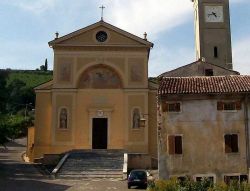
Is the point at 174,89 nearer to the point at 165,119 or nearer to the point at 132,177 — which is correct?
the point at 165,119

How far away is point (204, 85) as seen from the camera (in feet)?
79.9

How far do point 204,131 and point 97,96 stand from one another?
→ 14135 millimetres

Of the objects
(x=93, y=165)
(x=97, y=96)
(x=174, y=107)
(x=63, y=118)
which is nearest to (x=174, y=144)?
(x=174, y=107)

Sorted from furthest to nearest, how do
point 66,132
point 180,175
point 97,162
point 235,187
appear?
point 66,132 < point 97,162 < point 180,175 < point 235,187

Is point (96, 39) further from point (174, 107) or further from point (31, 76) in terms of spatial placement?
point (31, 76)

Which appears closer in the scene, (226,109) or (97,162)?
(226,109)

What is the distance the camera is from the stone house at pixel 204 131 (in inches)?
906

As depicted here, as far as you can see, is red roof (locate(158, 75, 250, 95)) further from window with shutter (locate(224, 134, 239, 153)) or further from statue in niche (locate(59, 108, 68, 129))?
statue in niche (locate(59, 108, 68, 129))

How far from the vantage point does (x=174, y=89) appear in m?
23.8

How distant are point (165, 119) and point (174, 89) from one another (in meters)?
1.70

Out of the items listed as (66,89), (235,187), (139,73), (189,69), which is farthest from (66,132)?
(235,187)

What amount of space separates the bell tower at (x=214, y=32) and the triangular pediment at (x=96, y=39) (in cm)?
700

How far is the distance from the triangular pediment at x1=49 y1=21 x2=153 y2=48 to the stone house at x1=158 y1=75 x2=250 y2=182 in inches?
510

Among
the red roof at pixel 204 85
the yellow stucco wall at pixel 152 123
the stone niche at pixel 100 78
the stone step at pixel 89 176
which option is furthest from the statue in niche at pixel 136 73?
the red roof at pixel 204 85
